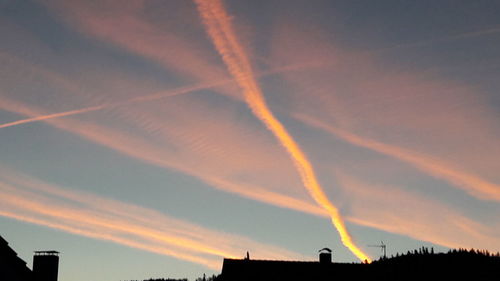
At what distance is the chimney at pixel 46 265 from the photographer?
A: 35781mm

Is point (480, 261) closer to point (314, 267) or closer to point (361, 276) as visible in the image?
point (361, 276)

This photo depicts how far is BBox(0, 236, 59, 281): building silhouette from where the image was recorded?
30.6m

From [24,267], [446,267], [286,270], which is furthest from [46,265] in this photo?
[446,267]

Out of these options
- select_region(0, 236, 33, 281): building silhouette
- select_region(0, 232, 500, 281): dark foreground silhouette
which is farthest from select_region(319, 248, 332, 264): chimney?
select_region(0, 236, 33, 281): building silhouette

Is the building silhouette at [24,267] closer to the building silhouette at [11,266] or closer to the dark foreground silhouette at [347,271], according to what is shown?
the building silhouette at [11,266]

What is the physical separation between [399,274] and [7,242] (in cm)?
2848

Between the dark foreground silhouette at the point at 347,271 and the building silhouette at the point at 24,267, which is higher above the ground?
the dark foreground silhouette at the point at 347,271

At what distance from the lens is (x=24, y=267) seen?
105 feet

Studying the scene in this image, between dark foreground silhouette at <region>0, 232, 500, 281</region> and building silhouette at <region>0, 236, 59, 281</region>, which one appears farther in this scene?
dark foreground silhouette at <region>0, 232, 500, 281</region>

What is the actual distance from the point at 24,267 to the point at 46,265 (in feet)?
13.2

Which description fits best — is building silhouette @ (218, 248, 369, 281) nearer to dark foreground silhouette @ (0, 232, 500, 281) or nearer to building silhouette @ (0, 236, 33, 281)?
dark foreground silhouette @ (0, 232, 500, 281)

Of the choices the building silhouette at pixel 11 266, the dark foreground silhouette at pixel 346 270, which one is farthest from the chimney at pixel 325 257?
A: the building silhouette at pixel 11 266

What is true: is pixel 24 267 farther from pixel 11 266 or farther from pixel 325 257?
pixel 325 257

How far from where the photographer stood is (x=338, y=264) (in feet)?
156
